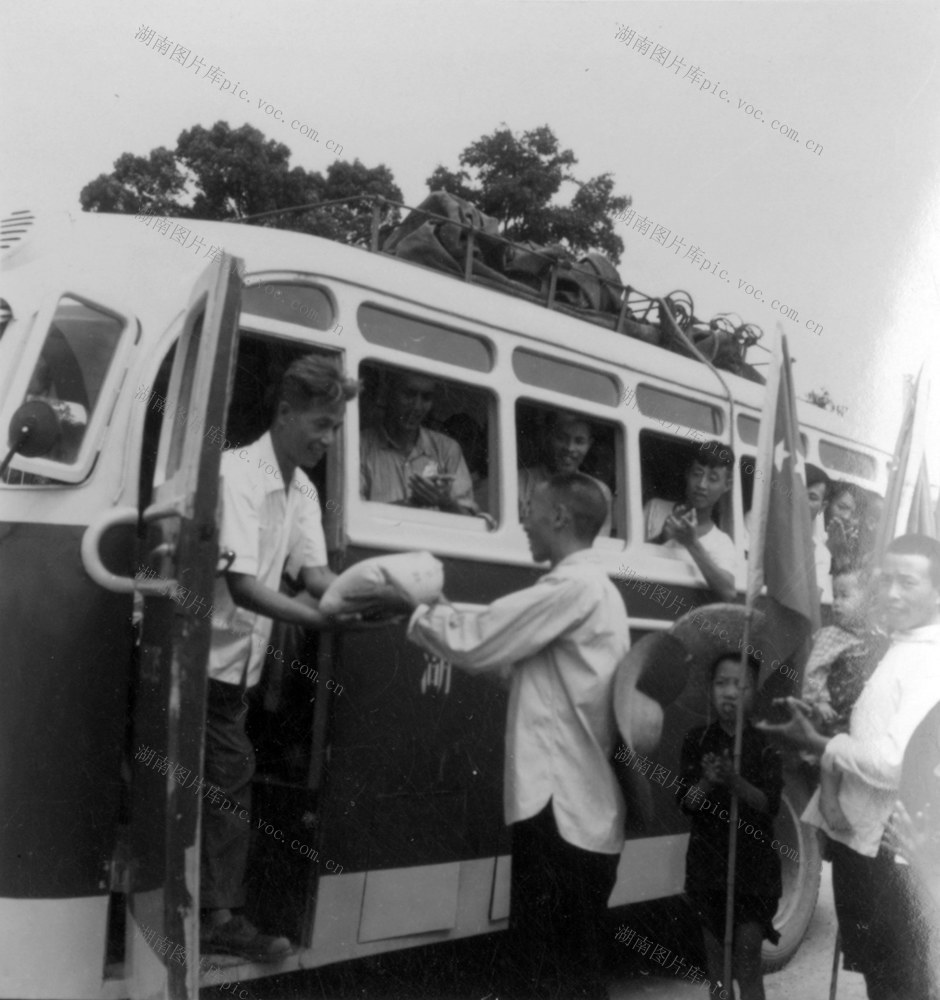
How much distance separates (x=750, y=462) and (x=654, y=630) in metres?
1.17

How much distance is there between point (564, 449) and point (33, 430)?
5.85 ft

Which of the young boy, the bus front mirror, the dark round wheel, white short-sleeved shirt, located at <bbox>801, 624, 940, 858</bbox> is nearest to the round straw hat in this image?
the young boy

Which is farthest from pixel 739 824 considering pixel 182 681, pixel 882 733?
pixel 182 681

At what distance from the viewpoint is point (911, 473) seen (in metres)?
3.82

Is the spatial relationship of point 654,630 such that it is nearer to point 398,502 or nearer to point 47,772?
point 398,502

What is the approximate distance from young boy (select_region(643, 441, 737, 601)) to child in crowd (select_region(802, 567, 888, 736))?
1.39 ft

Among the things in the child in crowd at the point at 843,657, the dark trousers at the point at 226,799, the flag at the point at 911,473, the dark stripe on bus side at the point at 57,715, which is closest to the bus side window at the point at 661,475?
the child in crowd at the point at 843,657

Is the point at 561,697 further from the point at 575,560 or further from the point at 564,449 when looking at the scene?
the point at 564,449

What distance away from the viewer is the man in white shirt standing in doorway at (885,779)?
347 cm

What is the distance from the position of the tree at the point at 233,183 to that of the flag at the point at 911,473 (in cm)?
189

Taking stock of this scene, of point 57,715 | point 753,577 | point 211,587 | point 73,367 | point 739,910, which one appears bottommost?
point 739,910

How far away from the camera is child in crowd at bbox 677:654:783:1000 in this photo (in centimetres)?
388

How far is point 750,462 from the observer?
15.6 feet

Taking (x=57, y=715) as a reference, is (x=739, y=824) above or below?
below
